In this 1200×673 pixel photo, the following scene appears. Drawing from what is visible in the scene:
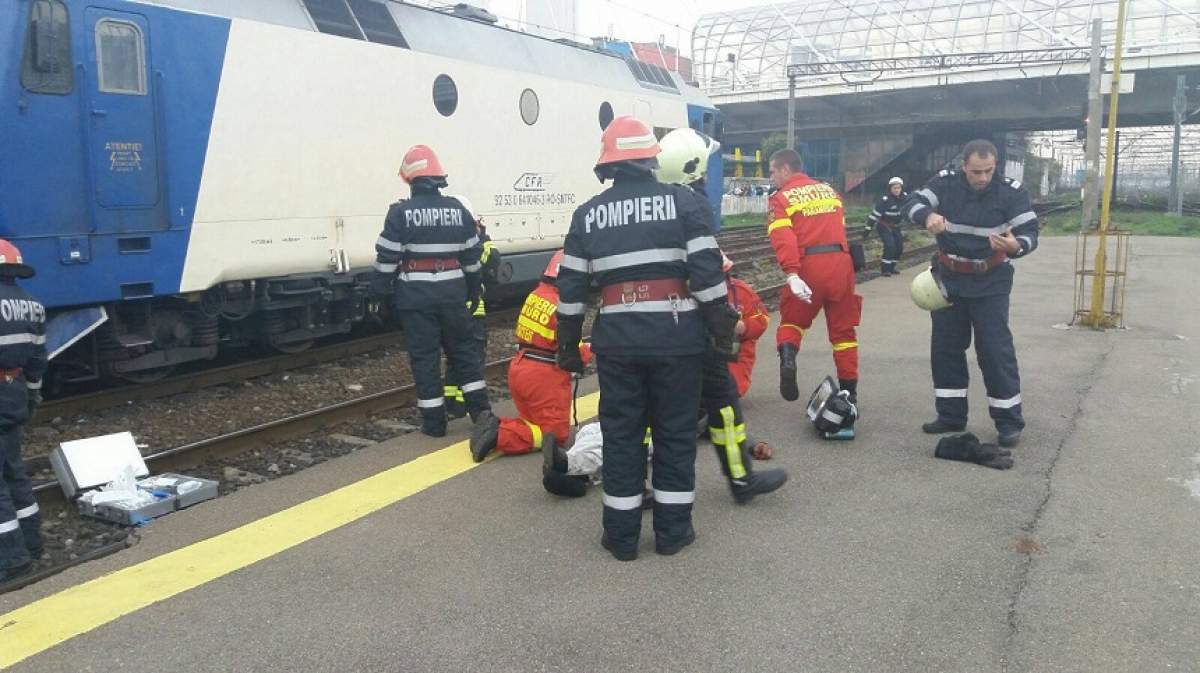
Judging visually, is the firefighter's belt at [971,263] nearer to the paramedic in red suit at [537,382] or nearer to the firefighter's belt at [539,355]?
the paramedic in red suit at [537,382]

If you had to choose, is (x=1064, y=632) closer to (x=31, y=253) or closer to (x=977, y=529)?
(x=977, y=529)

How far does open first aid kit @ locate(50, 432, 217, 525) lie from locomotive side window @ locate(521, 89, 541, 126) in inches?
269

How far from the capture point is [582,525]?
475cm

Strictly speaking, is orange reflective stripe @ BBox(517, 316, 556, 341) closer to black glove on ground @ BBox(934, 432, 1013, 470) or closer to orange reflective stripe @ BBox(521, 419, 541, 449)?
orange reflective stripe @ BBox(521, 419, 541, 449)

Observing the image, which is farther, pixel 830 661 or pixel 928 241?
pixel 928 241

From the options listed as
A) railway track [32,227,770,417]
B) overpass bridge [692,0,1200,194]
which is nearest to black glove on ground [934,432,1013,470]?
railway track [32,227,770,417]

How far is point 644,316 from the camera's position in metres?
4.20

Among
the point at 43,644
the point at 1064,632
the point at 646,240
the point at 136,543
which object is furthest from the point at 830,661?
the point at 136,543

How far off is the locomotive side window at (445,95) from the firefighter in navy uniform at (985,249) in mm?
5610

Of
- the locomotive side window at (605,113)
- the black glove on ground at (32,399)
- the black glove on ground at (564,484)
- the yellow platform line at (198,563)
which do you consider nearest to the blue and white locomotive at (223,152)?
the locomotive side window at (605,113)

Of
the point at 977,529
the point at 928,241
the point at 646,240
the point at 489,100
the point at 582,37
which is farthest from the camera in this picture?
the point at 928,241

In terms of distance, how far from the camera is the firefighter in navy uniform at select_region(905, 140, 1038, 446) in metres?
5.88

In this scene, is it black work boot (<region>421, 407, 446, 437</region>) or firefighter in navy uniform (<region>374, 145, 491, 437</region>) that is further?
black work boot (<region>421, 407, 446, 437</region>)

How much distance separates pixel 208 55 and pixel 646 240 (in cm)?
511
